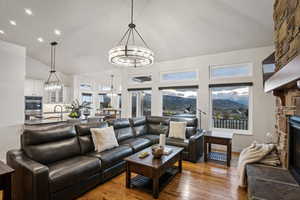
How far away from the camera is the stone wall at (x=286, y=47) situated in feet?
5.88

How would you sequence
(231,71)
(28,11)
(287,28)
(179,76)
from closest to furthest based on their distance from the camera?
(287,28) → (28,11) → (231,71) → (179,76)

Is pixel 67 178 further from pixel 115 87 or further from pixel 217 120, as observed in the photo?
pixel 115 87

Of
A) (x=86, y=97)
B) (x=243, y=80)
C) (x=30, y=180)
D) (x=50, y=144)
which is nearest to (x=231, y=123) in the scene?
(x=243, y=80)

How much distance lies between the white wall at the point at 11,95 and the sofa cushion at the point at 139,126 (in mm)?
3010

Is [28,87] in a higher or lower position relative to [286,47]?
lower

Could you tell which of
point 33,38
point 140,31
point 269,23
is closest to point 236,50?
point 269,23

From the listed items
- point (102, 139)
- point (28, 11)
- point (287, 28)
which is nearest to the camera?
point (287, 28)

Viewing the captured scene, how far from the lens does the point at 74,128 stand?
3033 mm

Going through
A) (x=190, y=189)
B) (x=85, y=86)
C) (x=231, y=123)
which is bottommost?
(x=190, y=189)

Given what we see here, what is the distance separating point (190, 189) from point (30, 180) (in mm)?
2269

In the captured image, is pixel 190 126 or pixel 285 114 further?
pixel 190 126

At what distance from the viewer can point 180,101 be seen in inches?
221

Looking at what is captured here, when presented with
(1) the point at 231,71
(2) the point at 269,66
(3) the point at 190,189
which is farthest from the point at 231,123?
(3) the point at 190,189

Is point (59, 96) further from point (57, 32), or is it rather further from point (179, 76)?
point (179, 76)
